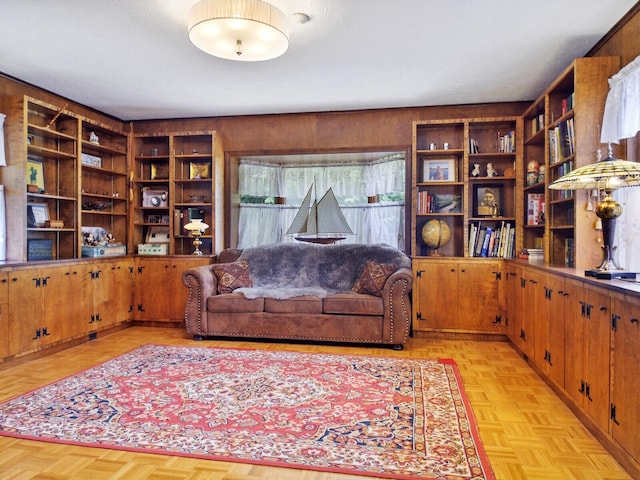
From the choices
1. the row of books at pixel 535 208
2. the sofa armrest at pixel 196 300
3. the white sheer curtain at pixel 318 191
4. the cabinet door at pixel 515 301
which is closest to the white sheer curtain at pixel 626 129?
the cabinet door at pixel 515 301

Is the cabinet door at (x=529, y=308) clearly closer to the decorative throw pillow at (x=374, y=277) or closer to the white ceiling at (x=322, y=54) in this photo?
the decorative throw pillow at (x=374, y=277)

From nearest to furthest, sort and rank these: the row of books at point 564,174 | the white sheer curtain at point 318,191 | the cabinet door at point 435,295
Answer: the row of books at point 564,174 < the cabinet door at point 435,295 < the white sheer curtain at point 318,191

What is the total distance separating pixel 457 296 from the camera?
4.45 metres

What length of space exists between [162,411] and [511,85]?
160 inches

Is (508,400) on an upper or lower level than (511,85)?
lower

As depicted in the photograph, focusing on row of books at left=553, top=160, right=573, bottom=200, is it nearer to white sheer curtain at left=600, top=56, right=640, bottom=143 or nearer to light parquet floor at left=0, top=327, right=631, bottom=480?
white sheer curtain at left=600, top=56, right=640, bottom=143

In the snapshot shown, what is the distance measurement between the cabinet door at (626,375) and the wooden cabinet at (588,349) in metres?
0.08

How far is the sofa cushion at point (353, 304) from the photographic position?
4107mm

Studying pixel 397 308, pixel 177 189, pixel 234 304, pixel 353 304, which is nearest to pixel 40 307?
pixel 234 304

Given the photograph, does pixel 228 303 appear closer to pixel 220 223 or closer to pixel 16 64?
pixel 220 223

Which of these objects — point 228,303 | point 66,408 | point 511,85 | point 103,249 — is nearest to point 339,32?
point 511,85

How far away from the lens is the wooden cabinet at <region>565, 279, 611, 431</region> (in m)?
2.14

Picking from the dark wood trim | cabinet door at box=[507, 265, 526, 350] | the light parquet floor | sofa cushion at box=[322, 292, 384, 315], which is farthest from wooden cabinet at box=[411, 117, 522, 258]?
the light parquet floor

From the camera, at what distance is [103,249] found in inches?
187
